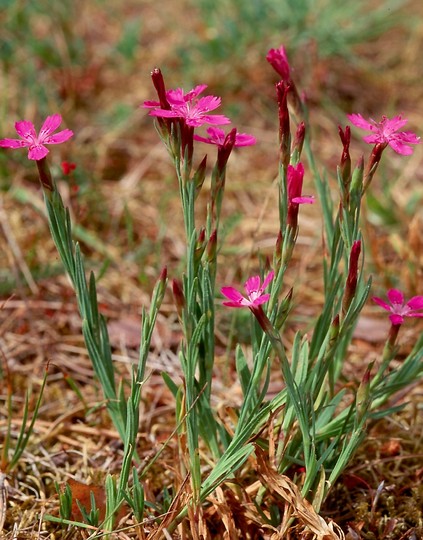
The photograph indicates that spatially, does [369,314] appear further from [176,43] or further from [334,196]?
[176,43]

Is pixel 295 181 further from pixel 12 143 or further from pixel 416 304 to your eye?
pixel 12 143

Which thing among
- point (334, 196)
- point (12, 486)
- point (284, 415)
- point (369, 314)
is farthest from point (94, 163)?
point (284, 415)

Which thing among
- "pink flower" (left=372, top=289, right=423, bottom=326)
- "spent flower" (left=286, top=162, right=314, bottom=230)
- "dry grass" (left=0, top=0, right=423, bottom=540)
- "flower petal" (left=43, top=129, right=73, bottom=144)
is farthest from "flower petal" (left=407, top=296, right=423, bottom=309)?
"flower petal" (left=43, top=129, right=73, bottom=144)

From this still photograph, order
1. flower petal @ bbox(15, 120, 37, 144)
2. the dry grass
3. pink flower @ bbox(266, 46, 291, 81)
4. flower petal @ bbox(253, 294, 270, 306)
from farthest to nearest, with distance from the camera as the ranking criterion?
the dry grass, pink flower @ bbox(266, 46, 291, 81), flower petal @ bbox(15, 120, 37, 144), flower petal @ bbox(253, 294, 270, 306)

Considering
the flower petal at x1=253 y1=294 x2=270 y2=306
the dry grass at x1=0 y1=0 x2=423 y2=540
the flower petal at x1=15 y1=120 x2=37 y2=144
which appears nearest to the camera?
the flower petal at x1=253 y1=294 x2=270 y2=306

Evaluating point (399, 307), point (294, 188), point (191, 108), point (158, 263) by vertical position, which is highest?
point (191, 108)

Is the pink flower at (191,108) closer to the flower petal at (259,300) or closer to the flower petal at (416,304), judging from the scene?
the flower petal at (259,300)

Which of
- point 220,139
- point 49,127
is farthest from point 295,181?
point 49,127

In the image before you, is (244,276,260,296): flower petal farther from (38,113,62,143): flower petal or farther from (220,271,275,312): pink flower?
(38,113,62,143): flower petal
